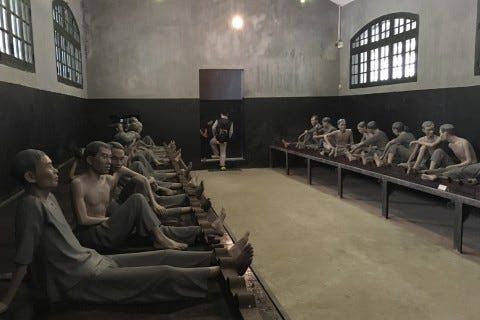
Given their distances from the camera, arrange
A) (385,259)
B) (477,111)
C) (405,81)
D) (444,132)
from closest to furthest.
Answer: (385,259) < (444,132) < (477,111) < (405,81)

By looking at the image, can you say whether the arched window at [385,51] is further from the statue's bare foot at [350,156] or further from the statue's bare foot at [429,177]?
the statue's bare foot at [429,177]

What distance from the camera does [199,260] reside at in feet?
9.61

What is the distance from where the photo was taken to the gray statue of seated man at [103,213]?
306 cm

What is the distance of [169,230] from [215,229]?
399 millimetres

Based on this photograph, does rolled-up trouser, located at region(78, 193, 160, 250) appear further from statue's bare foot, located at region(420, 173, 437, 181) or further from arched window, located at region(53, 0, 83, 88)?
arched window, located at region(53, 0, 83, 88)

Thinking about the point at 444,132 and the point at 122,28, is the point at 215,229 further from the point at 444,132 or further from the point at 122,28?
the point at 122,28

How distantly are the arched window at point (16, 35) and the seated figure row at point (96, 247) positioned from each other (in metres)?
2.58

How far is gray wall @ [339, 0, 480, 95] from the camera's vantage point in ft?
24.7

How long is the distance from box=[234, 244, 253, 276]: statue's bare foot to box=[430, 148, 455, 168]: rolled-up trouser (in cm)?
468

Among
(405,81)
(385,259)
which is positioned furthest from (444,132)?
(405,81)

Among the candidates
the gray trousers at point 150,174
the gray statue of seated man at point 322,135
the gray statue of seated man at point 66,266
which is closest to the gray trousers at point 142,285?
the gray statue of seated man at point 66,266

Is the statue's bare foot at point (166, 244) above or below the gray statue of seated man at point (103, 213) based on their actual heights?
below

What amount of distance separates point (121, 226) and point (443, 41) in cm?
730

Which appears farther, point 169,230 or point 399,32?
point 399,32
